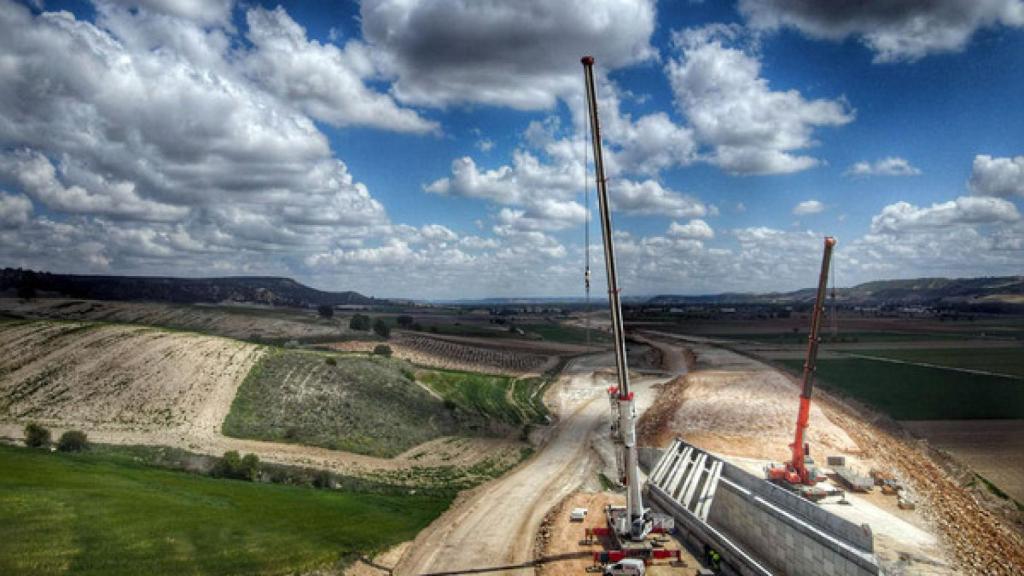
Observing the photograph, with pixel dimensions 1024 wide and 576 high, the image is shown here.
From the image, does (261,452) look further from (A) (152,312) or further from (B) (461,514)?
(A) (152,312)

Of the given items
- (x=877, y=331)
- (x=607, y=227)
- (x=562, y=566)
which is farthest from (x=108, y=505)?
(x=877, y=331)

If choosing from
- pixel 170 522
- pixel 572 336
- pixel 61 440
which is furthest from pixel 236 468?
pixel 572 336

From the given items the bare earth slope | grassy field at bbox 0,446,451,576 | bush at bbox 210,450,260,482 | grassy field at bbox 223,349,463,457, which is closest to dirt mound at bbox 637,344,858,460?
the bare earth slope

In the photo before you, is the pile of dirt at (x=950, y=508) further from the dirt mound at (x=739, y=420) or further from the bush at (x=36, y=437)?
the bush at (x=36, y=437)

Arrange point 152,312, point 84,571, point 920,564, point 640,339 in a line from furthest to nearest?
point 640,339
point 152,312
point 920,564
point 84,571

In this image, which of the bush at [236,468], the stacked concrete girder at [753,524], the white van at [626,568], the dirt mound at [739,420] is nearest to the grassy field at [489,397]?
A: the dirt mound at [739,420]

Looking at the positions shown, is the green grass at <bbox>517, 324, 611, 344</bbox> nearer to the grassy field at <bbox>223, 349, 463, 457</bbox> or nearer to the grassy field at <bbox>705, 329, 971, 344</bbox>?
the grassy field at <bbox>705, 329, 971, 344</bbox>

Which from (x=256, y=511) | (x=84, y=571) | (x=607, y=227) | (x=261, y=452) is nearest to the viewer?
(x=84, y=571)
